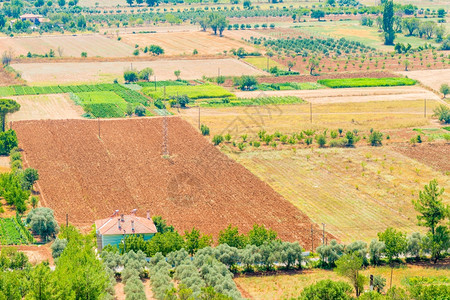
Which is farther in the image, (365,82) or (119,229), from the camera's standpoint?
(365,82)

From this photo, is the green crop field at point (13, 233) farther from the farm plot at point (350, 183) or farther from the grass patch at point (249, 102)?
the grass patch at point (249, 102)

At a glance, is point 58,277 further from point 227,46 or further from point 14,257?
point 227,46

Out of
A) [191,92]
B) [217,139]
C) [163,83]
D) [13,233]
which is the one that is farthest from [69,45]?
[13,233]

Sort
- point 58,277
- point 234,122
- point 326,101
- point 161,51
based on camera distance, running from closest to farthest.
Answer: point 58,277 → point 234,122 → point 326,101 → point 161,51

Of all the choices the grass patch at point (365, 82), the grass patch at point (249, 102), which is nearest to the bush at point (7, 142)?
the grass patch at point (249, 102)

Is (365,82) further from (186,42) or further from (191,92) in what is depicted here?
(186,42)

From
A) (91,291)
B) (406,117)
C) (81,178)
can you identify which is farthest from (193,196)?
(406,117)
